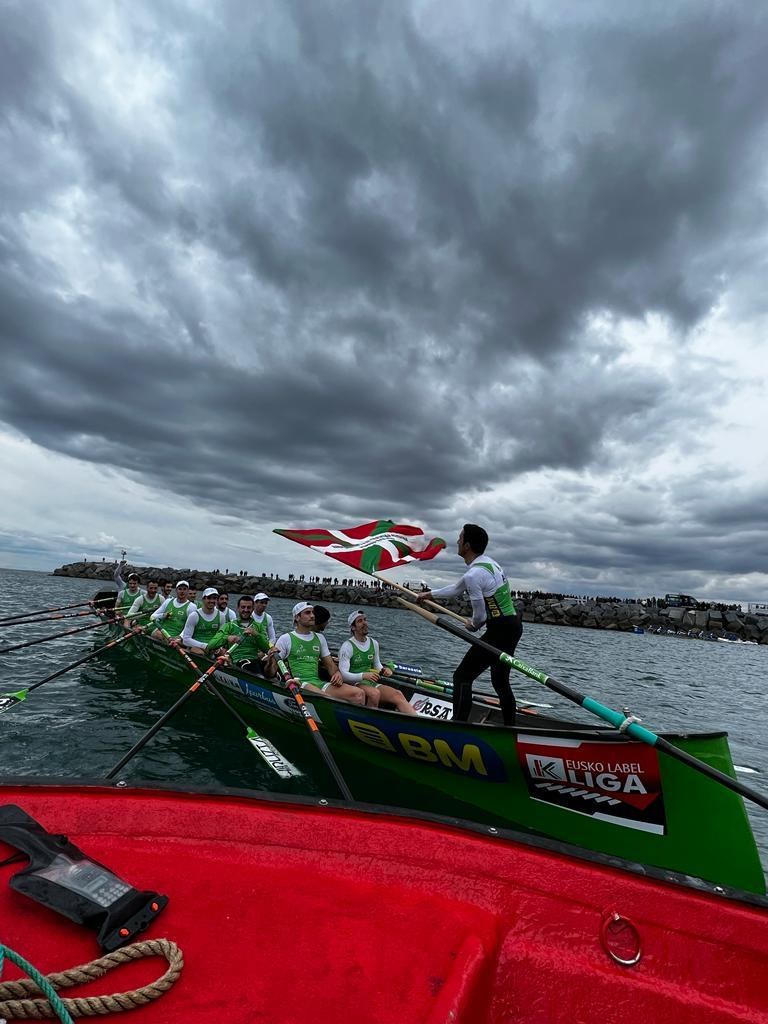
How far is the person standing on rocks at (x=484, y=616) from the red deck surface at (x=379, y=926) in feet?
12.8

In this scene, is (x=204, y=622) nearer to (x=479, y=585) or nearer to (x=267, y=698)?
(x=267, y=698)

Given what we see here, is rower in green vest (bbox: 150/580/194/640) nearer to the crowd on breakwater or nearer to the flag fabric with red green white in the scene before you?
the flag fabric with red green white

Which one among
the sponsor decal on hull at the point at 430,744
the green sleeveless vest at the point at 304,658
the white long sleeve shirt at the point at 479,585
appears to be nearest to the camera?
the sponsor decal on hull at the point at 430,744

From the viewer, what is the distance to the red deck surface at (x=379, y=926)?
1.65 meters

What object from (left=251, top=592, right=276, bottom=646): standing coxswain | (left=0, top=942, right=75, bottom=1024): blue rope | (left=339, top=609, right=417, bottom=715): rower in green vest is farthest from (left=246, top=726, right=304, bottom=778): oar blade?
(left=0, top=942, right=75, bottom=1024): blue rope

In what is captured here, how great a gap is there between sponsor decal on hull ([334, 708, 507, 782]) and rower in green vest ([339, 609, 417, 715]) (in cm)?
90

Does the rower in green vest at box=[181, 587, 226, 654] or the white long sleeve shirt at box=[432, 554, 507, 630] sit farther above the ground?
the white long sleeve shirt at box=[432, 554, 507, 630]

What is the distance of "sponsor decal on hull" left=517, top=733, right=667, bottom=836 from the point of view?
15.0 ft

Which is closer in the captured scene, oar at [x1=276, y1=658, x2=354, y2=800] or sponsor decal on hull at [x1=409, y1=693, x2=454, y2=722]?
oar at [x1=276, y1=658, x2=354, y2=800]

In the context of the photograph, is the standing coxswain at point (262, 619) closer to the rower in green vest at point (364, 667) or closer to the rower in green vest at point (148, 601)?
the rower in green vest at point (364, 667)

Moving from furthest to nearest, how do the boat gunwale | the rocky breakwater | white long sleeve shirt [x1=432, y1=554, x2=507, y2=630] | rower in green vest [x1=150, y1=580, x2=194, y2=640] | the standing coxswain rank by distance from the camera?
the rocky breakwater < rower in green vest [x1=150, y1=580, x2=194, y2=640] < the standing coxswain < white long sleeve shirt [x1=432, y1=554, x2=507, y2=630] < the boat gunwale

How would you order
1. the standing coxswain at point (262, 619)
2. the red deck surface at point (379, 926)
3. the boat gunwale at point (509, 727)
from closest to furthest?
the red deck surface at point (379, 926), the boat gunwale at point (509, 727), the standing coxswain at point (262, 619)

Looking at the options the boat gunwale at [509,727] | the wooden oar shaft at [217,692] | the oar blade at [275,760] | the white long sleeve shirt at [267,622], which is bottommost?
the oar blade at [275,760]

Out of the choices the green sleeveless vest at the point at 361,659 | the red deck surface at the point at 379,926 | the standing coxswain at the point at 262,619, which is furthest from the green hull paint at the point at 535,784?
the standing coxswain at the point at 262,619
